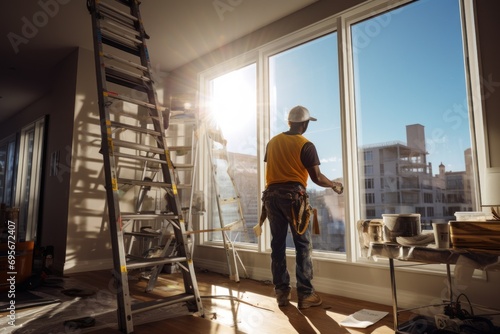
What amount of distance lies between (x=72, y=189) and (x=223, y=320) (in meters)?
2.88

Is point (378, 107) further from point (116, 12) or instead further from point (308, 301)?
point (116, 12)

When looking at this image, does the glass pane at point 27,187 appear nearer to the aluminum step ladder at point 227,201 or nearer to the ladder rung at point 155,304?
the aluminum step ladder at point 227,201

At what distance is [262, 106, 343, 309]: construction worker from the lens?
2570mm

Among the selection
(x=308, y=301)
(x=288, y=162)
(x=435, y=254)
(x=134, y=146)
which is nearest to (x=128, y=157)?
(x=134, y=146)

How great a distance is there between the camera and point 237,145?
424 cm

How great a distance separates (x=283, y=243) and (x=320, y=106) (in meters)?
1.50

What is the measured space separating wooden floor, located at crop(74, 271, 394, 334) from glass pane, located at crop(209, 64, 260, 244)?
0.88 metres

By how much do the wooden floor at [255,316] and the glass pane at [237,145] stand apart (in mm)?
880

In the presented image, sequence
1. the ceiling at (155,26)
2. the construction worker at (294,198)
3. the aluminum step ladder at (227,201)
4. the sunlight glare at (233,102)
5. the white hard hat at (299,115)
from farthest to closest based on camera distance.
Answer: the sunlight glare at (233,102), the aluminum step ladder at (227,201), the ceiling at (155,26), the white hard hat at (299,115), the construction worker at (294,198)

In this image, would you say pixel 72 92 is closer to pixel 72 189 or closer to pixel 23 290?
pixel 72 189

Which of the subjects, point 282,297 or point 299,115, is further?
point 299,115

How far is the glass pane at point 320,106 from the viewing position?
3.22 metres

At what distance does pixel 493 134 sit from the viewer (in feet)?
7.58

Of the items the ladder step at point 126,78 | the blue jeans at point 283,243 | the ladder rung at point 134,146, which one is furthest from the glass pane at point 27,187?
the blue jeans at point 283,243
